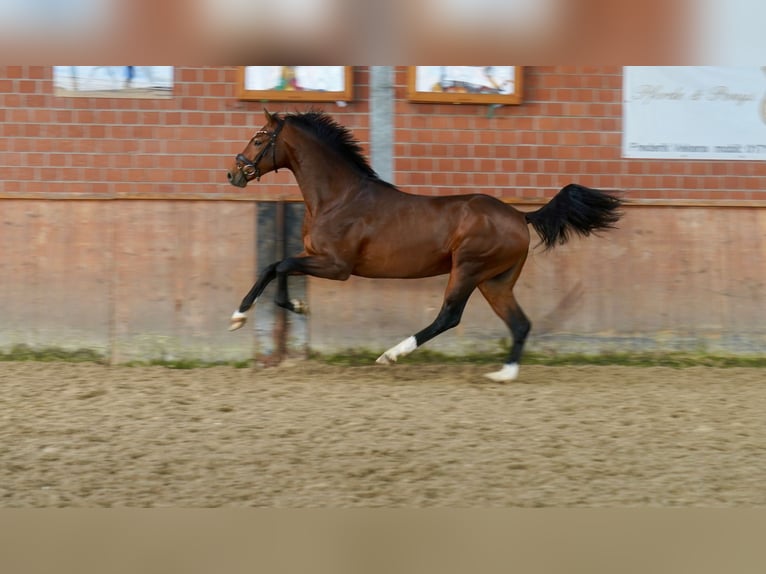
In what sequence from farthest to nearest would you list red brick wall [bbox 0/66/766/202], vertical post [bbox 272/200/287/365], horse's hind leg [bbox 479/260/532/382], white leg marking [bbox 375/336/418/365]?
red brick wall [bbox 0/66/766/202] → vertical post [bbox 272/200/287/365] → horse's hind leg [bbox 479/260/532/382] → white leg marking [bbox 375/336/418/365]

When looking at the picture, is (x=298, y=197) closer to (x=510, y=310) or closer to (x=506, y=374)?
(x=510, y=310)

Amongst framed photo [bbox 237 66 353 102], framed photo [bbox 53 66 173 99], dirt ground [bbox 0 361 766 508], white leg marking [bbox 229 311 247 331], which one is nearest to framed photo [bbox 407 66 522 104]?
framed photo [bbox 237 66 353 102]

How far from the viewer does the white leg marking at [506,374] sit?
7.41m

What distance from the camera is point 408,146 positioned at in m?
8.58

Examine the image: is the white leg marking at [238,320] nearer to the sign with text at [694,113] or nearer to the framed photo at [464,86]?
the framed photo at [464,86]

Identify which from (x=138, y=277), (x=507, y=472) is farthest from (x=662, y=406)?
(x=138, y=277)

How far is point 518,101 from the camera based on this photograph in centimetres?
850

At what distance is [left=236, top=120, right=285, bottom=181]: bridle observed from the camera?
7531 mm

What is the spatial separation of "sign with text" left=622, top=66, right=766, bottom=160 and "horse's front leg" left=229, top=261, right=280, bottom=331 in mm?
3300

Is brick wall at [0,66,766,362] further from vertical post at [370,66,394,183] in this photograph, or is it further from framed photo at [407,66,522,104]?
vertical post at [370,66,394,183]

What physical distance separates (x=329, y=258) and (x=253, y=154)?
0.99 m

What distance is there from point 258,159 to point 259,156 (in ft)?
0.08

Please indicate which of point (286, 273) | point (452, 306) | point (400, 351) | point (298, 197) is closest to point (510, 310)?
point (452, 306)

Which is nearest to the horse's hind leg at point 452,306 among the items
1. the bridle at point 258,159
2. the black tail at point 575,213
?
the black tail at point 575,213
